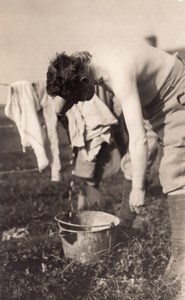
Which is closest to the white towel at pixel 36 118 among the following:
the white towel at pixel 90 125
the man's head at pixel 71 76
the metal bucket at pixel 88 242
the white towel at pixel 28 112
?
the white towel at pixel 28 112

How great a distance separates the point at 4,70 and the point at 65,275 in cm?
116

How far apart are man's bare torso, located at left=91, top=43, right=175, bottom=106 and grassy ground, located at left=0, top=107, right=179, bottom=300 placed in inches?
27.7

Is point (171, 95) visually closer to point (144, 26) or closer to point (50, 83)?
point (50, 83)

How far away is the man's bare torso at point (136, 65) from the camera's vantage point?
5.25 feet

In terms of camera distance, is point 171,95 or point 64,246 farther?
point 64,246

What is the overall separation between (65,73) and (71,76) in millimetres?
26

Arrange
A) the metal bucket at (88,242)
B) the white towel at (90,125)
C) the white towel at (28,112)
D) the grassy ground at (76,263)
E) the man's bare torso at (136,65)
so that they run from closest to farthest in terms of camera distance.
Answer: the man's bare torso at (136,65) < the grassy ground at (76,263) < the metal bucket at (88,242) < the white towel at (90,125) < the white towel at (28,112)

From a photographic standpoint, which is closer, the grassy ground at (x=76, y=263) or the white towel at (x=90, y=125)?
the grassy ground at (x=76, y=263)

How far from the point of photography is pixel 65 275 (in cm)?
185

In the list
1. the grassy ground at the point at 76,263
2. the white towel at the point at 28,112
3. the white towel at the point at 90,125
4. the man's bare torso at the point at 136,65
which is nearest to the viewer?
the man's bare torso at the point at 136,65

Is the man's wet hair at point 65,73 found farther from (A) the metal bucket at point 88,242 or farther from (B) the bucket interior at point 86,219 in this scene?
(B) the bucket interior at point 86,219

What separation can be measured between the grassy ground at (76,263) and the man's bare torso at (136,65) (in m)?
0.70

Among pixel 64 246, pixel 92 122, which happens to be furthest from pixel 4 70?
pixel 64 246

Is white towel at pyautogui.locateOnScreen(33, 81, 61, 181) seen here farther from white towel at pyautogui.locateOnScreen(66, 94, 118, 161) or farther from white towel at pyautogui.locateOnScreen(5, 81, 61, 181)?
white towel at pyautogui.locateOnScreen(66, 94, 118, 161)
